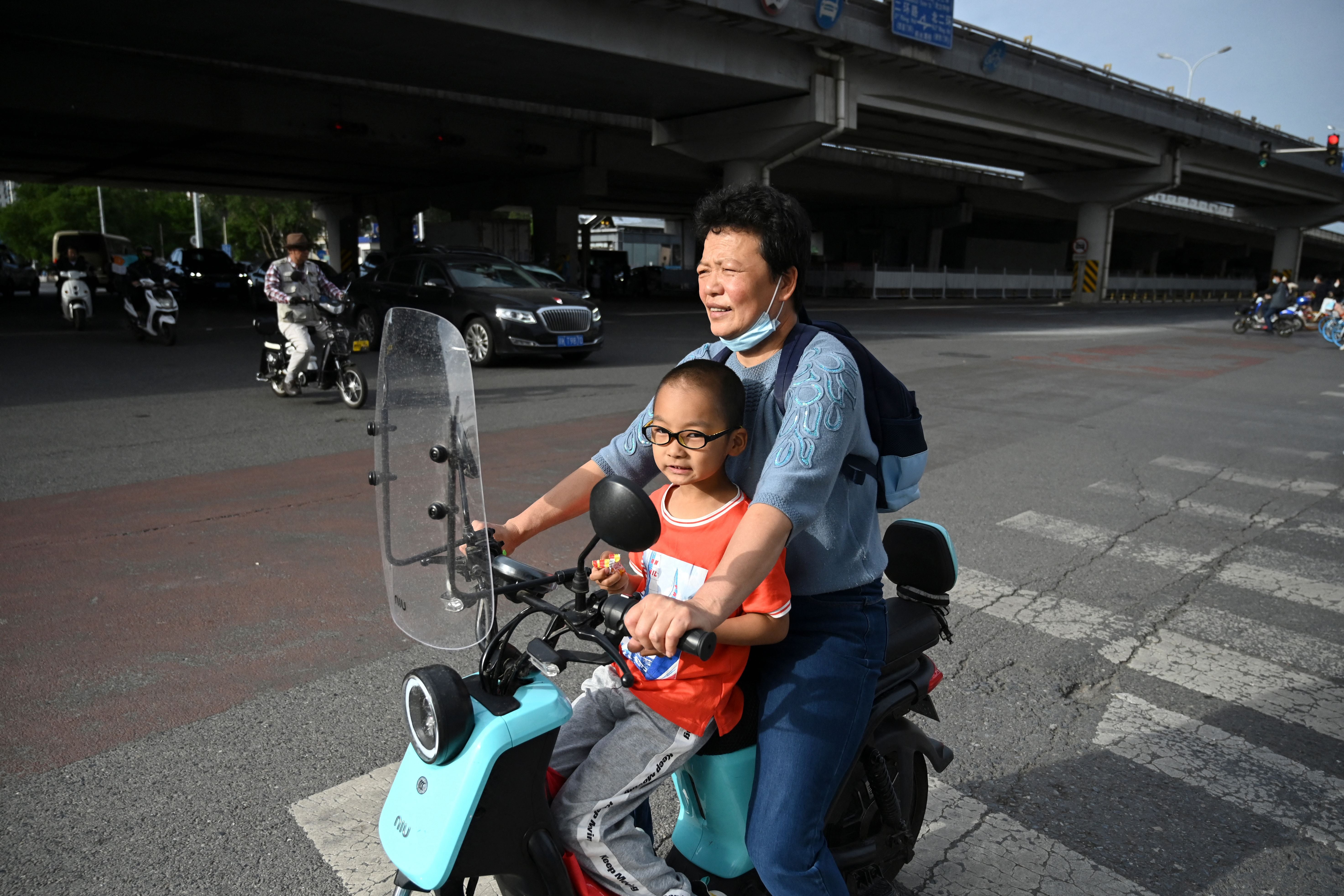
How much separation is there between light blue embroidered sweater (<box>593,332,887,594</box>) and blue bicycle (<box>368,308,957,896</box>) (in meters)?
0.34

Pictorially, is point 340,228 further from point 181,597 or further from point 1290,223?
point 1290,223

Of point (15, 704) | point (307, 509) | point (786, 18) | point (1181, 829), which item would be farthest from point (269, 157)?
point (1181, 829)

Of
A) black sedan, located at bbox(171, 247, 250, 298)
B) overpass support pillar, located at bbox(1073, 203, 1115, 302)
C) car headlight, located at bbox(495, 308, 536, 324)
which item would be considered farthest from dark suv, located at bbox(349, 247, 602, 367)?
overpass support pillar, located at bbox(1073, 203, 1115, 302)

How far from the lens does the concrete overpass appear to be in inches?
760

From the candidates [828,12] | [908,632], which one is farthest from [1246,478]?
[828,12]

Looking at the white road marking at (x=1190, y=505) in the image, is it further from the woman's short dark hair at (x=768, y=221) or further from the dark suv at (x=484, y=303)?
the dark suv at (x=484, y=303)

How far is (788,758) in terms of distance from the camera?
185cm

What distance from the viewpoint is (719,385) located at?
175 centimetres

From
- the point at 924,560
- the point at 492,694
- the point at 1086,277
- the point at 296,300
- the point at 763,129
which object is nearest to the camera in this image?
the point at 492,694

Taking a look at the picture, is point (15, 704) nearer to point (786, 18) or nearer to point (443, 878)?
point (443, 878)

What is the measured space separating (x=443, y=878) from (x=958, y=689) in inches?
106

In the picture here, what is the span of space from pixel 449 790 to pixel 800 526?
0.80 m

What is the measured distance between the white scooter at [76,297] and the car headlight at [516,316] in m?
10.8

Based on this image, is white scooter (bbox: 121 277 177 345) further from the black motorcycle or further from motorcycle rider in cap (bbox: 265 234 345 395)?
motorcycle rider in cap (bbox: 265 234 345 395)
